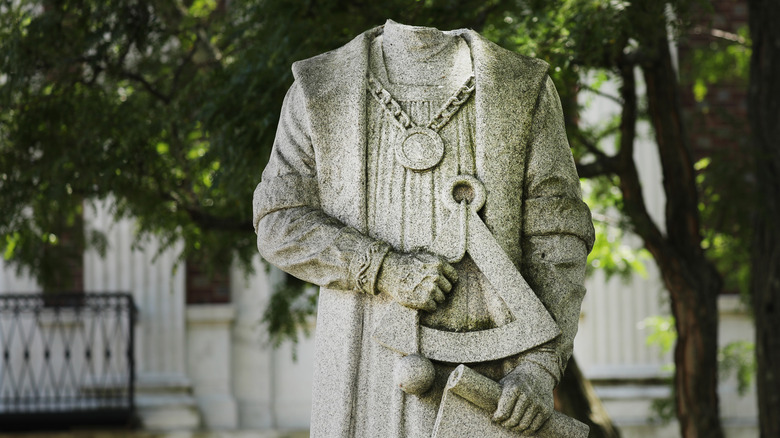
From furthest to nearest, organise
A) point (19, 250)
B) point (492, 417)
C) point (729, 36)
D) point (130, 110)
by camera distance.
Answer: point (729, 36), point (19, 250), point (130, 110), point (492, 417)

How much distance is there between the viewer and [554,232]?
439 cm

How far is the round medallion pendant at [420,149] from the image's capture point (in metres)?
4.29

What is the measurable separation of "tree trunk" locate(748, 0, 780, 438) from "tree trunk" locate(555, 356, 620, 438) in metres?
1.07

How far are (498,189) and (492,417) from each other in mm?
742

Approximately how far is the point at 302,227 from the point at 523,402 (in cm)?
91

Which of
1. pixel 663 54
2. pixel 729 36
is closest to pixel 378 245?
pixel 663 54

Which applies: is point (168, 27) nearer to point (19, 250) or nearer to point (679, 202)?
point (19, 250)

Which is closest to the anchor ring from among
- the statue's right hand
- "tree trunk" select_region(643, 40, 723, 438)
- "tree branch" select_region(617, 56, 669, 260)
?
the statue's right hand

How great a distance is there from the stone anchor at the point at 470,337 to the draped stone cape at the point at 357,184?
0.08 m

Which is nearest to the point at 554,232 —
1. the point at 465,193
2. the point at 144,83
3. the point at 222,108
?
the point at 465,193

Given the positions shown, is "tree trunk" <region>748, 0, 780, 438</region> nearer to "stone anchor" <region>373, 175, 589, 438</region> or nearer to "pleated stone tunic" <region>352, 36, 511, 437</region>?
"stone anchor" <region>373, 175, 589, 438</region>

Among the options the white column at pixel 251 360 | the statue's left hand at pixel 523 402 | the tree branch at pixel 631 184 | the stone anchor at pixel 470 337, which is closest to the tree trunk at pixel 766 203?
the tree branch at pixel 631 184

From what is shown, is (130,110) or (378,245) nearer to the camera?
(378,245)

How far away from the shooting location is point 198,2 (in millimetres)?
10164
